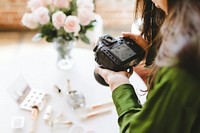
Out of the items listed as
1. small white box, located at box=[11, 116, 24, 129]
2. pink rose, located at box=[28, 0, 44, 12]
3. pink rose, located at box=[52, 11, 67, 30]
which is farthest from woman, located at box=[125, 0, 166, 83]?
small white box, located at box=[11, 116, 24, 129]

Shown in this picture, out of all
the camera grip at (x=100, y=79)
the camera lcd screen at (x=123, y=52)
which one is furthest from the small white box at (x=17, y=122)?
the camera lcd screen at (x=123, y=52)

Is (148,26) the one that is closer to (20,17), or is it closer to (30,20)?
(30,20)

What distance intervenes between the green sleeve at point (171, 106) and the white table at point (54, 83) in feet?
1.59

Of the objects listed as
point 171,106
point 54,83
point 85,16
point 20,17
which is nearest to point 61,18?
point 85,16

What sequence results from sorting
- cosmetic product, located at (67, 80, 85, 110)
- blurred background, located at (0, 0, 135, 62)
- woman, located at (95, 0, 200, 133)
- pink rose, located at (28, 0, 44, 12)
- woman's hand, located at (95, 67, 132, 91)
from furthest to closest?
blurred background, located at (0, 0, 135, 62) → pink rose, located at (28, 0, 44, 12) → cosmetic product, located at (67, 80, 85, 110) → woman's hand, located at (95, 67, 132, 91) → woman, located at (95, 0, 200, 133)

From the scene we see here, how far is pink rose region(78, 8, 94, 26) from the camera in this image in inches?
61.0

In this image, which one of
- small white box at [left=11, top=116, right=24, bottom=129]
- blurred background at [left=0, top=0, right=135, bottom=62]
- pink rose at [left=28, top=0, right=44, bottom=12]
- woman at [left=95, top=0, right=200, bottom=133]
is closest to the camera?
woman at [left=95, top=0, right=200, bottom=133]

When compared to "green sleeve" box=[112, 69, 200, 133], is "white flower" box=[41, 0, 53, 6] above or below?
above

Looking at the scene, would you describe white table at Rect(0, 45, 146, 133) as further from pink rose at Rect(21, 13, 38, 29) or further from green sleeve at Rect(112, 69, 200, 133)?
green sleeve at Rect(112, 69, 200, 133)

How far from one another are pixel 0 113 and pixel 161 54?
83cm

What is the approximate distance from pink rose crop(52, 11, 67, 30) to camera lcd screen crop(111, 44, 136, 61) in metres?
0.35

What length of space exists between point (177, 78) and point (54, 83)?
0.87 metres

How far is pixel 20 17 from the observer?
275 cm

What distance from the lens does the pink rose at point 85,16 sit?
1550mm
